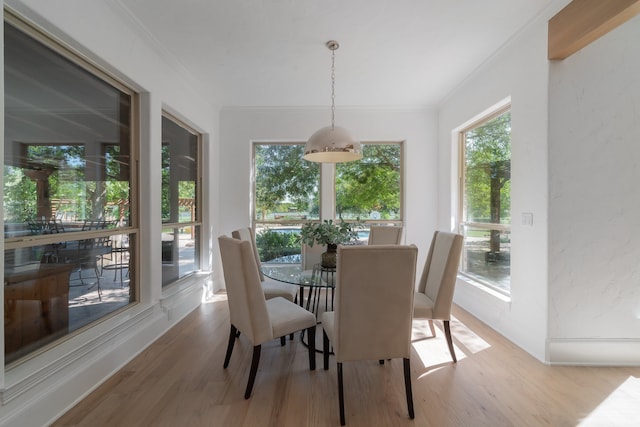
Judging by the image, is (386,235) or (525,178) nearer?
(525,178)

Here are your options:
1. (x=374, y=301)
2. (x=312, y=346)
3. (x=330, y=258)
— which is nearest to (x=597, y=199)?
(x=374, y=301)

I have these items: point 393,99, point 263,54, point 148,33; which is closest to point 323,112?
point 393,99

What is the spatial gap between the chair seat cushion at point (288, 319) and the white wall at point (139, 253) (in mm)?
1217

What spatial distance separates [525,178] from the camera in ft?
7.85

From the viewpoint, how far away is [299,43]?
2490 mm

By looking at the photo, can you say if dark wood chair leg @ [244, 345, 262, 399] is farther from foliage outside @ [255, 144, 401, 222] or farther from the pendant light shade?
foliage outside @ [255, 144, 401, 222]

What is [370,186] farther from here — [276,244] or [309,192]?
[276,244]

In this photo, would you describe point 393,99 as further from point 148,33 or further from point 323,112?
point 148,33

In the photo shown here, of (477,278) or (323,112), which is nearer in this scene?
(477,278)

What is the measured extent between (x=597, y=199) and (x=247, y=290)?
8.79 ft

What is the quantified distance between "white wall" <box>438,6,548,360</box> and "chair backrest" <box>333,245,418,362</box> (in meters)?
1.42

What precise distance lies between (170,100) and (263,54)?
1074 millimetres

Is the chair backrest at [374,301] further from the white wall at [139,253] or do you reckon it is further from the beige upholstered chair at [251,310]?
the white wall at [139,253]

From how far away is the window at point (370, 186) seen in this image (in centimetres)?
422
